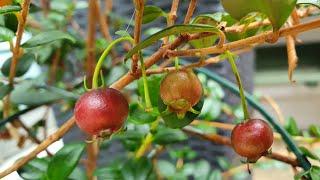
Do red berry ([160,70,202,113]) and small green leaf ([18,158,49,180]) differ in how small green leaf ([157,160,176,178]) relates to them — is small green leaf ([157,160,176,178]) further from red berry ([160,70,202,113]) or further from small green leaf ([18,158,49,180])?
red berry ([160,70,202,113])

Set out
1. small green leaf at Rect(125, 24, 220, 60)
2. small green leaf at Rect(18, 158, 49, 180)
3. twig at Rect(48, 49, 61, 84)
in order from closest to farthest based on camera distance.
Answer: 1. small green leaf at Rect(125, 24, 220, 60)
2. small green leaf at Rect(18, 158, 49, 180)
3. twig at Rect(48, 49, 61, 84)

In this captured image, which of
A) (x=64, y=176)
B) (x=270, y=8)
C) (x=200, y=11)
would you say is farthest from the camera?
(x=200, y=11)

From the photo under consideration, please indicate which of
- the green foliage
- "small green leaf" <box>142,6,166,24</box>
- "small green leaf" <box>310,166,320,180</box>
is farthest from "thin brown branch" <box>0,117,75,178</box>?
"small green leaf" <box>310,166,320,180</box>

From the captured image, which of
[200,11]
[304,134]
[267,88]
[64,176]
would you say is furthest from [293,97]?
[64,176]

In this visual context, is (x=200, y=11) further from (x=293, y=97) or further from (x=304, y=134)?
(x=293, y=97)

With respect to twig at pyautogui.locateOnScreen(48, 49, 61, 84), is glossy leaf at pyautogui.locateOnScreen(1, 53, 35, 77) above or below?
above

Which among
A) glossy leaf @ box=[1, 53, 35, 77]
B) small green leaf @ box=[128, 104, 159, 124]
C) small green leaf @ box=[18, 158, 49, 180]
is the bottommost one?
small green leaf @ box=[18, 158, 49, 180]
